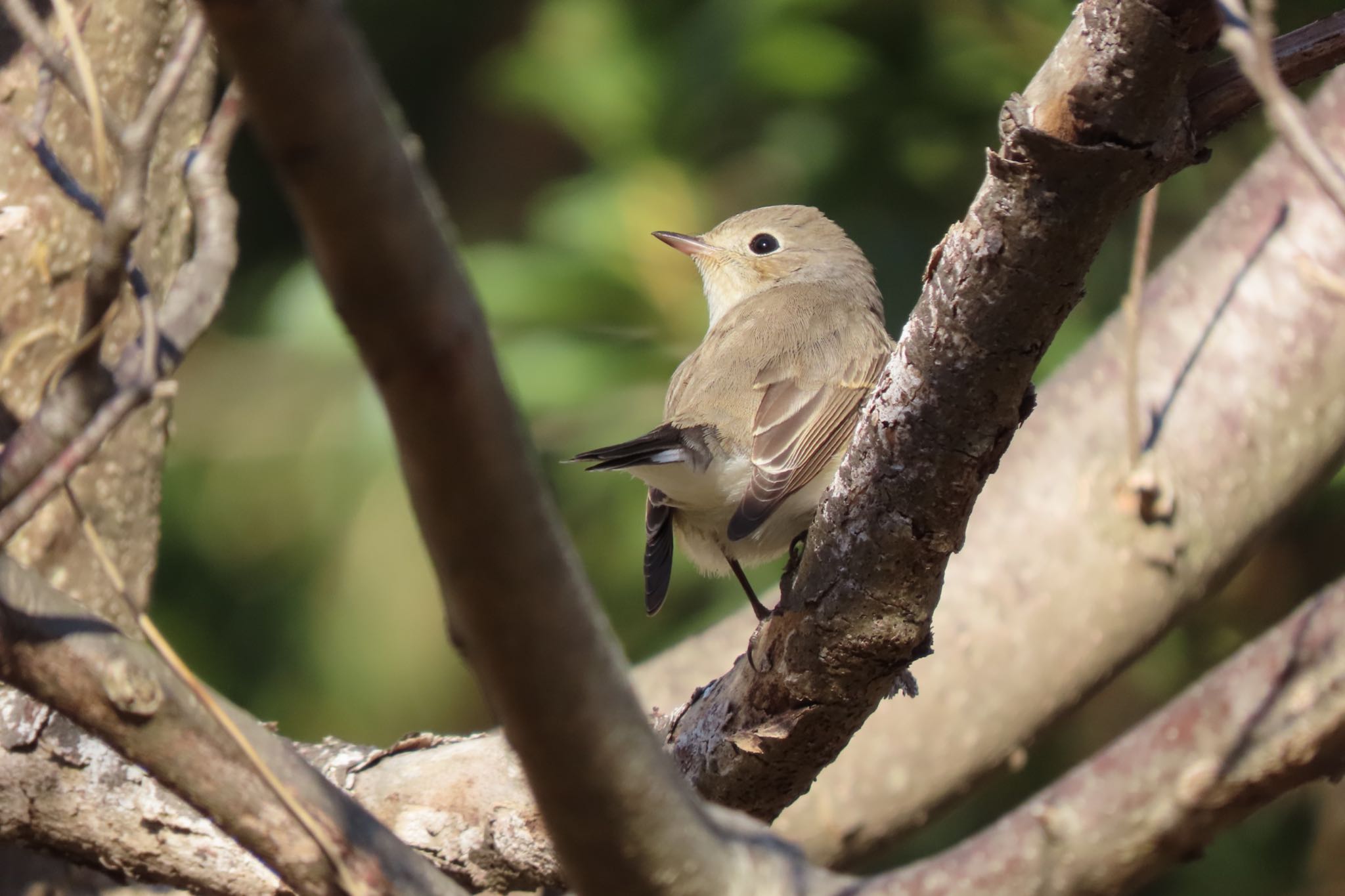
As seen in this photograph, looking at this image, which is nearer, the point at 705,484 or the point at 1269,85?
the point at 1269,85

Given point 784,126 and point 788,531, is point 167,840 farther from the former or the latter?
point 784,126

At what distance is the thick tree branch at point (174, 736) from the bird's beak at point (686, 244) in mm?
2791

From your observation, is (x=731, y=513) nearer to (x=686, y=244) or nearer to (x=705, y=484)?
(x=705, y=484)

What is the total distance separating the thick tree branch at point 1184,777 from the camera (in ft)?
4.18

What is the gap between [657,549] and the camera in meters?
3.29

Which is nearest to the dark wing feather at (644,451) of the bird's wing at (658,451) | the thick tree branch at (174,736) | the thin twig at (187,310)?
the bird's wing at (658,451)

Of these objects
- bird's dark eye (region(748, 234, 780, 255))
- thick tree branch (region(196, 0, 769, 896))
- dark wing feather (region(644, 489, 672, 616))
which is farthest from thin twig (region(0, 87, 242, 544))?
bird's dark eye (region(748, 234, 780, 255))

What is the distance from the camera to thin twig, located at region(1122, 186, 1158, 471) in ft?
11.6

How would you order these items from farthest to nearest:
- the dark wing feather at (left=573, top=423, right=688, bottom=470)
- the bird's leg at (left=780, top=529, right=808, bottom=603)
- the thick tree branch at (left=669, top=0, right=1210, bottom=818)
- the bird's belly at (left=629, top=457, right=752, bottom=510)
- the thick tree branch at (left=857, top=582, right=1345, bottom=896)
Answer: the bird's belly at (left=629, top=457, right=752, bottom=510) → the dark wing feather at (left=573, top=423, right=688, bottom=470) → the bird's leg at (left=780, top=529, right=808, bottom=603) → the thick tree branch at (left=669, top=0, right=1210, bottom=818) → the thick tree branch at (left=857, top=582, right=1345, bottom=896)

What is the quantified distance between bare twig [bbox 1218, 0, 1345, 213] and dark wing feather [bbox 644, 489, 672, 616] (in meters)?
2.10

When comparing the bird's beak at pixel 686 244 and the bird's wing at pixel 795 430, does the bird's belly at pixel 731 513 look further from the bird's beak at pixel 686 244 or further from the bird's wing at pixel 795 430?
the bird's beak at pixel 686 244

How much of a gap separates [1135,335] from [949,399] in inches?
79.8

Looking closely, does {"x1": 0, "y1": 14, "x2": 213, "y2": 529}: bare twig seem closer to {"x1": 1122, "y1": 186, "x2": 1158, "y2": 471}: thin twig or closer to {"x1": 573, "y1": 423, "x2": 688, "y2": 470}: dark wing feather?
{"x1": 573, "y1": 423, "x2": 688, "y2": 470}: dark wing feather

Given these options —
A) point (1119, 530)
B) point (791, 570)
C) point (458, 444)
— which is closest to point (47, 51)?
point (458, 444)
